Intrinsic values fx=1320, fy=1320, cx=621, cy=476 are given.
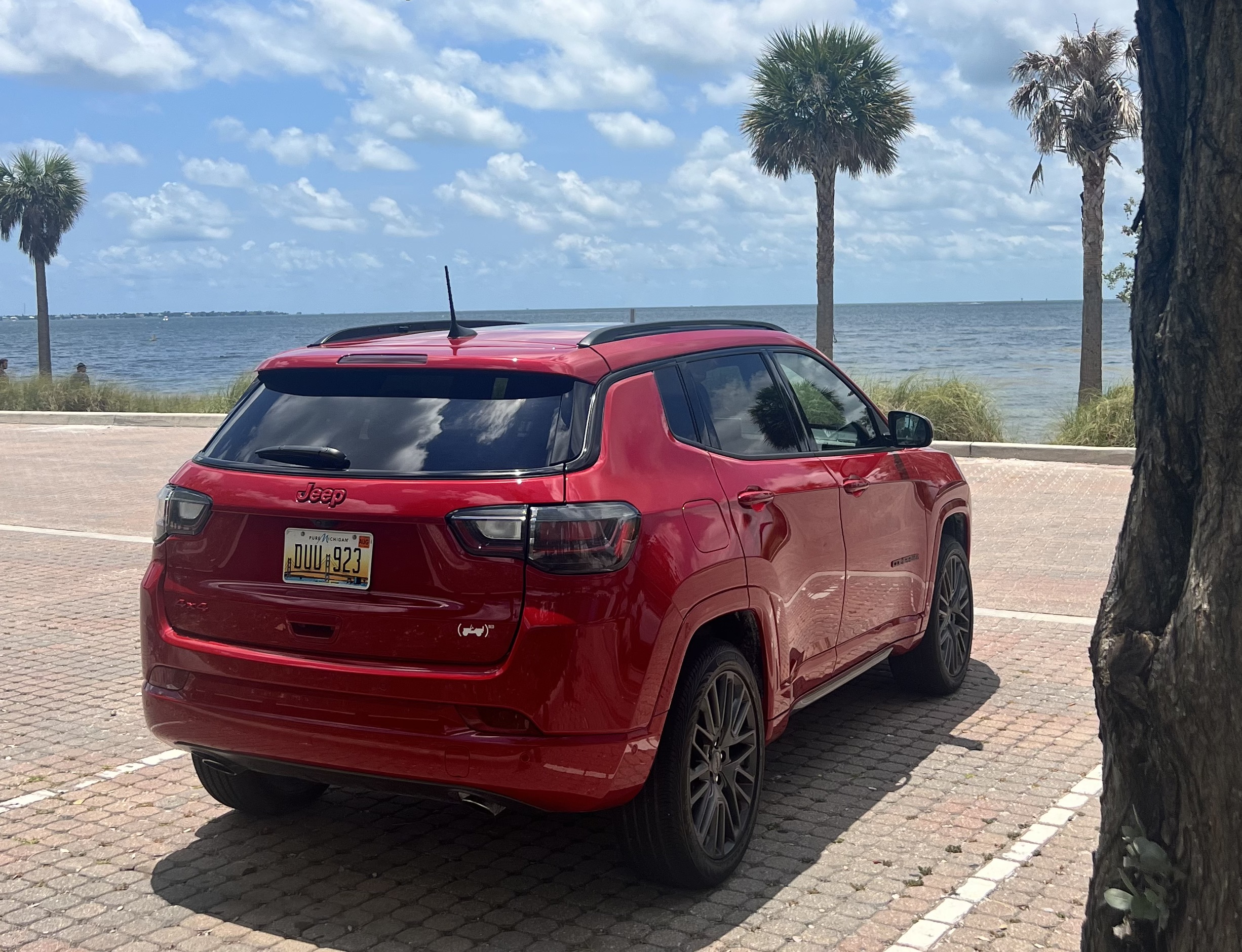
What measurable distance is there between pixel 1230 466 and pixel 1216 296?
1.24 feet

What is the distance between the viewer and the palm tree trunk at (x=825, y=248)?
98.4 ft

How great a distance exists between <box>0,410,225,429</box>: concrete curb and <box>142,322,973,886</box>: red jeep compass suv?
70.9 feet

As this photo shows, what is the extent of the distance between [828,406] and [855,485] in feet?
1.82

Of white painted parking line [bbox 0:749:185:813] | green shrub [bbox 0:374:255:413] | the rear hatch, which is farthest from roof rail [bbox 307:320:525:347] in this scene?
green shrub [bbox 0:374:255:413]

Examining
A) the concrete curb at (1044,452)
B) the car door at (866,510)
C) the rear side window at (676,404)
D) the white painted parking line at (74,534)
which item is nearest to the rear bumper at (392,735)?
the rear side window at (676,404)

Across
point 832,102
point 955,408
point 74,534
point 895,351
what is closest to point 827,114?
point 832,102

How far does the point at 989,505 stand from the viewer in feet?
45.7

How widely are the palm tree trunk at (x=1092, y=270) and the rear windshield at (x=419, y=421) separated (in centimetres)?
2314

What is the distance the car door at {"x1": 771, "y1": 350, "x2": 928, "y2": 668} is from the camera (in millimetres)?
5434

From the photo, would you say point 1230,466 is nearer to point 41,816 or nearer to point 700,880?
point 700,880

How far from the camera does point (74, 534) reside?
40.7 ft

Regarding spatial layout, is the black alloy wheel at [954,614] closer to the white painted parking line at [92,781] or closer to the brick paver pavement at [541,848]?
the brick paver pavement at [541,848]

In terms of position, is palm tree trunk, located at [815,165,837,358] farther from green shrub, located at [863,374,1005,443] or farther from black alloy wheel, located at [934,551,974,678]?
black alloy wheel, located at [934,551,974,678]

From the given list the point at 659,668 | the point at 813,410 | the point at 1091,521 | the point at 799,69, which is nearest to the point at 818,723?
the point at 813,410
